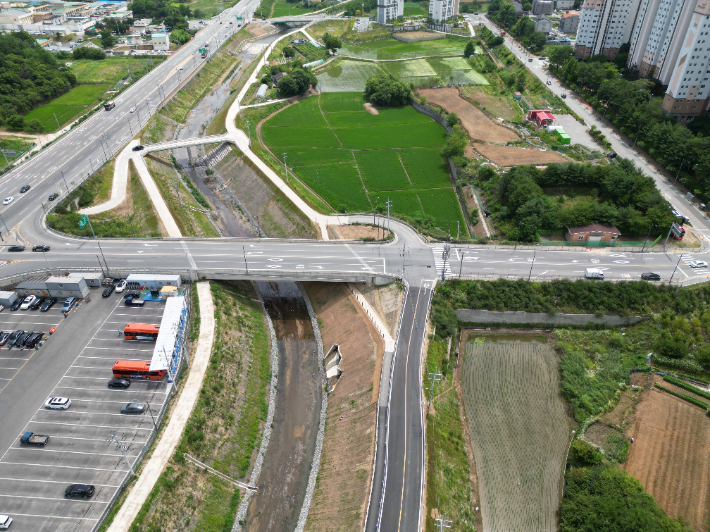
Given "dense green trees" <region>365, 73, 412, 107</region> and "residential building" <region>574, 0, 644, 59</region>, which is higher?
"residential building" <region>574, 0, 644, 59</region>

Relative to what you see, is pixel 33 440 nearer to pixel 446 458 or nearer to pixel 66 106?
pixel 446 458

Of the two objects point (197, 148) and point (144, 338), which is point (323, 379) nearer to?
point (144, 338)

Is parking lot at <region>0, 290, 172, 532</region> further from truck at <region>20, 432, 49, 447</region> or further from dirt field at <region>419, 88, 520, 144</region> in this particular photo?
dirt field at <region>419, 88, 520, 144</region>

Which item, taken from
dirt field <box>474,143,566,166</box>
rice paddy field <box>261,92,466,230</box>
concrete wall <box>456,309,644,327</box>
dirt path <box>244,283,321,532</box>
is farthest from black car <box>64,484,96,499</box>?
dirt field <box>474,143,566,166</box>

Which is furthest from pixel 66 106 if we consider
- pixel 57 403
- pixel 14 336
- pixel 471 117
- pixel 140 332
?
pixel 471 117

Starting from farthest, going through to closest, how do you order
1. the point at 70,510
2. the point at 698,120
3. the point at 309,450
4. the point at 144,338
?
the point at 698,120
the point at 144,338
the point at 309,450
the point at 70,510

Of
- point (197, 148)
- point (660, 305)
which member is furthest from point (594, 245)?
point (197, 148)
